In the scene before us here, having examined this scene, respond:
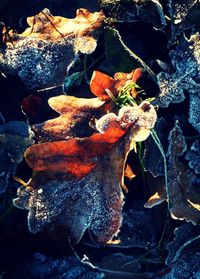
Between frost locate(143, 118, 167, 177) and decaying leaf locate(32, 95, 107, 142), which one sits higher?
decaying leaf locate(32, 95, 107, 142)

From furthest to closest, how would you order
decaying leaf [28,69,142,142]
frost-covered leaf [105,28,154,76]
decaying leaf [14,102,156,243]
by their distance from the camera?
frost-covered leaf [105,28,154,76]
decaying leaf [28,69,142,142]
decaying leaf [14,102,156,243]

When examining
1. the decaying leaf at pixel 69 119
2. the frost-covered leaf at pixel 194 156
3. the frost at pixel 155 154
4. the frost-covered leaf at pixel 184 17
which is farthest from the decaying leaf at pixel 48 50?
the frost-covered leaf at pixel 194 156

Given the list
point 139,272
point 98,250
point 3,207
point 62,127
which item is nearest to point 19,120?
point 62,127

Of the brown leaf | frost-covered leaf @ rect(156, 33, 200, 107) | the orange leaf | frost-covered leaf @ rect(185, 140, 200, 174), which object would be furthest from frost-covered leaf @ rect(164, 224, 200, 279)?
the brown leaf

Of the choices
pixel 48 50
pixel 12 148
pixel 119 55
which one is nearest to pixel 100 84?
pixel 119 55

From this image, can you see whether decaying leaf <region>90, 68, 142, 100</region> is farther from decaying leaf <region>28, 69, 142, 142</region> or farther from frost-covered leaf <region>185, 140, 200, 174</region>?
frost-covered leaf <region>185, 140, 200, 174</region>

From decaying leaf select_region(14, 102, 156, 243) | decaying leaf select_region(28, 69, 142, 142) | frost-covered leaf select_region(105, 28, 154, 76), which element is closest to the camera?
decaying leaf select_region(14, 102, 156, 243)
